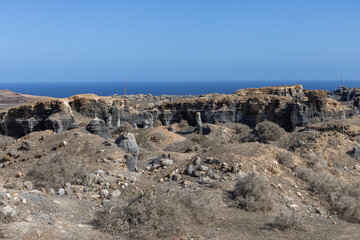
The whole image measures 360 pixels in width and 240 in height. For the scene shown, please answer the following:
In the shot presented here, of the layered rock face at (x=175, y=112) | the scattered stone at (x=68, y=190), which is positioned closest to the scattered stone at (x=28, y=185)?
the scattered stone at (x=68, y=190)

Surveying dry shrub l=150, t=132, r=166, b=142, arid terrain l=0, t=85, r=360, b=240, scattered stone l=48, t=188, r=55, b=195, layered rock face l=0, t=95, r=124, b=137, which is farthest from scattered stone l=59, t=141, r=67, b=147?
layered rock face l=0, t=95, r=124, b=137

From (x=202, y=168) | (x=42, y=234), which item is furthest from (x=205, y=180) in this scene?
(x=42, y=234)

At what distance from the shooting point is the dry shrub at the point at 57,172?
952 cm

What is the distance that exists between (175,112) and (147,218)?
98.8 feet

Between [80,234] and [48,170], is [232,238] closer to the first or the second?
[80,234]

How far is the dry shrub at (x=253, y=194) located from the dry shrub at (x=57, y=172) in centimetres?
451

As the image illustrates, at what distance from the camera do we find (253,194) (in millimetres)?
8430

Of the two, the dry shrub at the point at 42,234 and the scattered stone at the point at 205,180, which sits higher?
the dry shrub at the point at 42,234

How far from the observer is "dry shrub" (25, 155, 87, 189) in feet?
31.2

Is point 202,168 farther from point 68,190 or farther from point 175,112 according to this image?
point 175,112

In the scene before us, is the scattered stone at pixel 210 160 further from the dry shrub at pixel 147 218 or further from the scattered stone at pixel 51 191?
the scattered stone at pixel 51 191

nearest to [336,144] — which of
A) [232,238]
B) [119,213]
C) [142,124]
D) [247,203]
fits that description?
[247,203]

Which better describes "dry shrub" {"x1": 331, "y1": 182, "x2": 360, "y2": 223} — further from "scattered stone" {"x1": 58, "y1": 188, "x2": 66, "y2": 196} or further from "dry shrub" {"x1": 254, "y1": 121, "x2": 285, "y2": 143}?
"dry shrub" {"x1": 254, "y1": 121, "x2": 285, "y2": 143}

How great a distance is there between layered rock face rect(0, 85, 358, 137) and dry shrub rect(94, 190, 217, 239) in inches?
894
